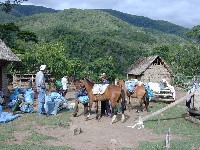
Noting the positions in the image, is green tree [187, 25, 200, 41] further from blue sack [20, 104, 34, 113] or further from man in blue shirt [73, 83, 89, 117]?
blue sack [20, 104, 34, 113]

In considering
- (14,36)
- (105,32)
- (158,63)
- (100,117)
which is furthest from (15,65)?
(105,32)

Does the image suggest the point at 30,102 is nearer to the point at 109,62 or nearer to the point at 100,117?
the point at 100,117

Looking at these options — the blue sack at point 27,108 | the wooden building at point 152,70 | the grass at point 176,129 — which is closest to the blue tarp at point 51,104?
the blue sack at point 27,108

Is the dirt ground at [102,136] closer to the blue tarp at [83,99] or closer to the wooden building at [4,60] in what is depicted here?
the blue tarp at [83,99]

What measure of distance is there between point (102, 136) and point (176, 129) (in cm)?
298

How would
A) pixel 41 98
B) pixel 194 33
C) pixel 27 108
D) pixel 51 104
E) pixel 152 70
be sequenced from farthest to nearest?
1. pixel 194 33
2. pixel 152 70
3. pixel 27 108
4. pixel 51 104
5. pixel 41 98

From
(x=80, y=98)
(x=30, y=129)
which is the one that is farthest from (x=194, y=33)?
(x=30, y=129)

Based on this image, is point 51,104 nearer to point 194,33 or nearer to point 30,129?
point 30,129

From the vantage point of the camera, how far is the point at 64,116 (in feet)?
48.3

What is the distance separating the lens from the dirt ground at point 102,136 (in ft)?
32.6

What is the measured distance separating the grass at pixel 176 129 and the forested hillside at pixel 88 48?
18.7m

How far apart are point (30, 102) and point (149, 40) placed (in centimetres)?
9774

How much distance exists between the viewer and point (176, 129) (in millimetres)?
12281

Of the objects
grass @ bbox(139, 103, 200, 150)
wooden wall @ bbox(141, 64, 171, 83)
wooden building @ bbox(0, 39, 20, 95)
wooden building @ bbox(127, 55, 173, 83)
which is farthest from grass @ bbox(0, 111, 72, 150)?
wooden wall @ bbox(141, 64, 171, 83)
